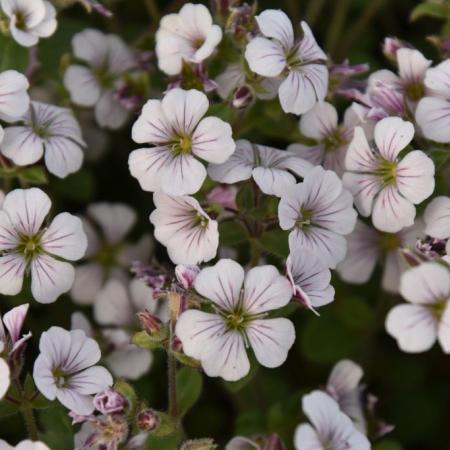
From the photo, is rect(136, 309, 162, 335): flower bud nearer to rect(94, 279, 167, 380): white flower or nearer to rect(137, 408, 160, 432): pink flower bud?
rect(137, 408, 160, 432): pink flower bud

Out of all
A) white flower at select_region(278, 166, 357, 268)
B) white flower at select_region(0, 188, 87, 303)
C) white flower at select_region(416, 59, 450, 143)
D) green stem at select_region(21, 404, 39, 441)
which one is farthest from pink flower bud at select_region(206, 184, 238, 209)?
green stem at select_region(21, 404, 39, 441)

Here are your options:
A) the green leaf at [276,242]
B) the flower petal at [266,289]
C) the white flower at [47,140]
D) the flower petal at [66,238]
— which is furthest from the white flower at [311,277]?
the white flower at [47,140]

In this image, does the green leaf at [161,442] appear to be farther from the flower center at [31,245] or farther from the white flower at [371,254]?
the white flower at [371,254]

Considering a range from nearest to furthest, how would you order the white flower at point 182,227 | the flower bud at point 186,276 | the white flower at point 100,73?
the flower bud at point 186,276 < the white flower at point 182,227 < the white flower at point 100,73

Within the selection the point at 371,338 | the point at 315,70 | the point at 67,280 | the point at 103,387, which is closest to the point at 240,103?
the point at 315,70

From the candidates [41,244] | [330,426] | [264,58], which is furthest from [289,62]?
[330,426]

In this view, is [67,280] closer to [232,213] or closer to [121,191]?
[232,213]

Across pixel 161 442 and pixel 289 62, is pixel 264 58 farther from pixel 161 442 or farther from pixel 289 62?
pixel 161 442
